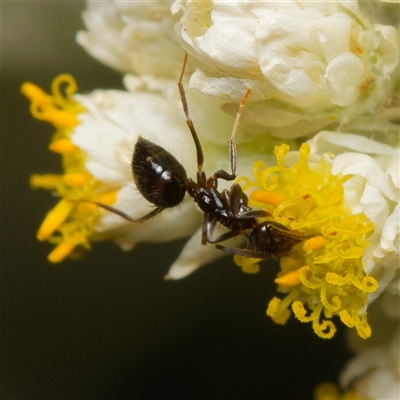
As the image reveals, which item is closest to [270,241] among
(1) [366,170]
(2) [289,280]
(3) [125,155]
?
(2) [289,280]

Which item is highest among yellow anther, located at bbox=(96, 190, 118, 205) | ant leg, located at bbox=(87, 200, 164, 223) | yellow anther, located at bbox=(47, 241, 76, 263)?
yellow anther, located at bbox=(96, 190, 118, 205)

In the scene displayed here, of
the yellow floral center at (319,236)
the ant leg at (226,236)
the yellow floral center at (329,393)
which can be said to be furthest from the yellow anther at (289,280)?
the yellow floral center at (329,393)

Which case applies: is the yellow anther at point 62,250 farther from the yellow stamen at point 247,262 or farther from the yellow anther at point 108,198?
the yellow stamen at point 247,262

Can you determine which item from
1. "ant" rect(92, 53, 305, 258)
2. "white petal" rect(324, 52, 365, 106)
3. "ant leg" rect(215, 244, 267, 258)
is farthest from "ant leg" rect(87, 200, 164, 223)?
"white petal" rect(324, 52, 365, 106)

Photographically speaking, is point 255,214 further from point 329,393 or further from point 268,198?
point 329,393

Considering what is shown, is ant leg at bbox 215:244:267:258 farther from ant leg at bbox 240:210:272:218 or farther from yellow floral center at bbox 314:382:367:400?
yellow floral center at bbox 314:382:367:400

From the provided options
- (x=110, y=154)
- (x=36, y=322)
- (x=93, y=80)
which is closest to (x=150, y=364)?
(x=36, y=322)
